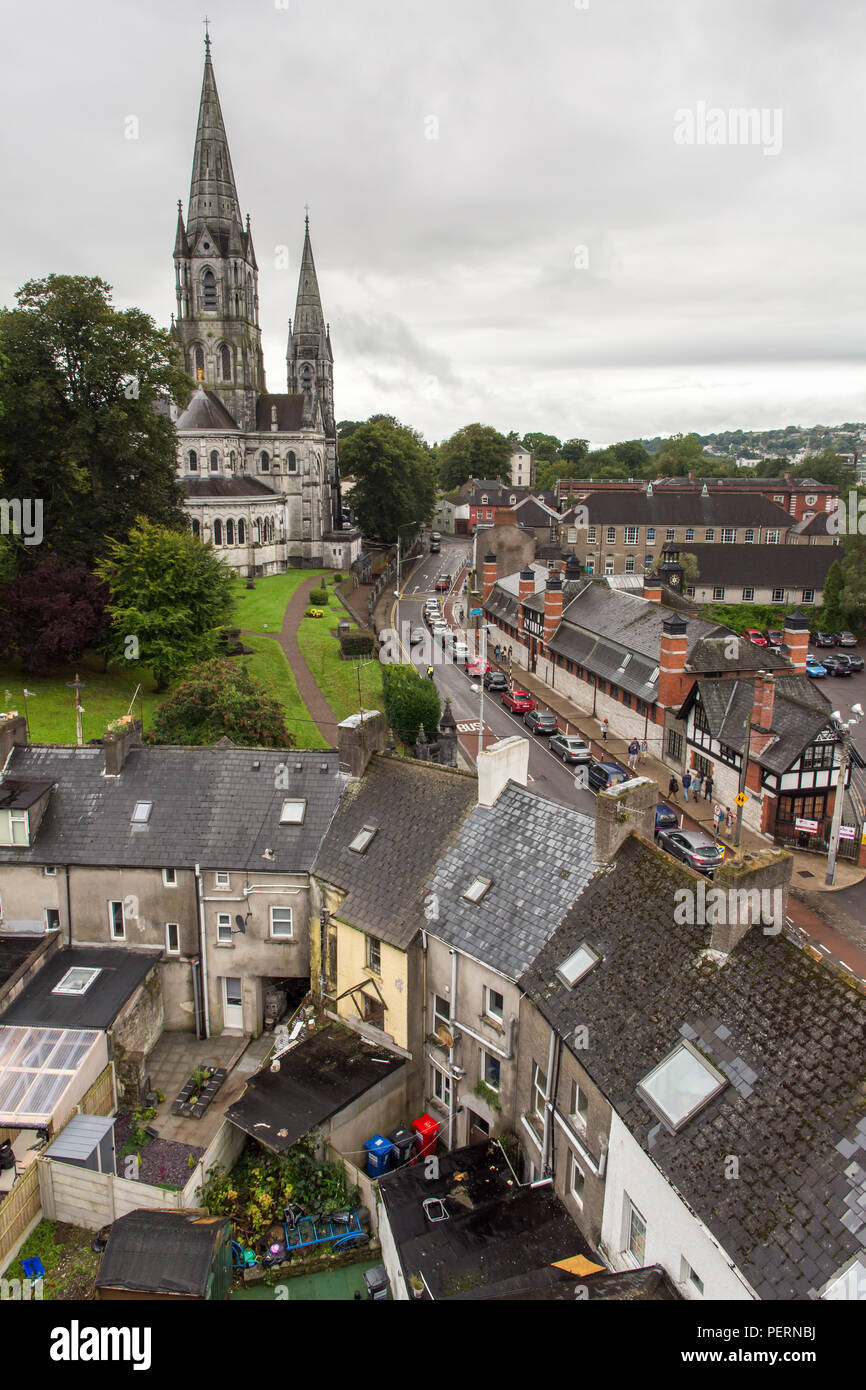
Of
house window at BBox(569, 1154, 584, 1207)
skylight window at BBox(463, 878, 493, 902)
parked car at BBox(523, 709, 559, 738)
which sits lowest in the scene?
house window at BBox(569, 1154, 584, 1207)

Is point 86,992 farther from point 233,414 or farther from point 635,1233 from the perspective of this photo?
point 233,414

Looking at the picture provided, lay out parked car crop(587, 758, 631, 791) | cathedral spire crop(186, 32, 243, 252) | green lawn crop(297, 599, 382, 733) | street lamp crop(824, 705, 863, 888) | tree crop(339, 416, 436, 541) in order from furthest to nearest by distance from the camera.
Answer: tree crop(339, 416, 436, 541) < cathedral spire crop(186, 32, 243, 252) < green lawn crop(297, 599, 382, 733) < parked car crop(587, 758, 631, 791) < street lamp crop(824, 705, 863, 888)

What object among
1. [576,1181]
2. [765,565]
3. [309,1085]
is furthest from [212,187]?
[576,1181]

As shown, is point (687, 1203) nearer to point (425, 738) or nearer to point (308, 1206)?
point (308, 1206)

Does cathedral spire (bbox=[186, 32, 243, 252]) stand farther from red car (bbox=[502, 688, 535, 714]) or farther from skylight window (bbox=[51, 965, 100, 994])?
skylight window (bbox=[51, 965, 100, 994])

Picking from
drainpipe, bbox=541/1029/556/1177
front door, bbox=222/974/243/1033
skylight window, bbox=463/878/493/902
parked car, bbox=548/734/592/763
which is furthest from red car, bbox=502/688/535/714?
drainpipe, bbox=541/1029/556/1177

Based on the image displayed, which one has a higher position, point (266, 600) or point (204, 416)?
point (204, 416)
